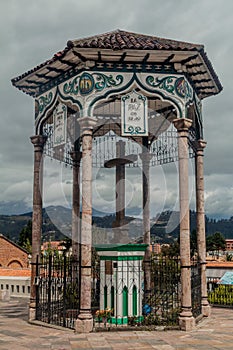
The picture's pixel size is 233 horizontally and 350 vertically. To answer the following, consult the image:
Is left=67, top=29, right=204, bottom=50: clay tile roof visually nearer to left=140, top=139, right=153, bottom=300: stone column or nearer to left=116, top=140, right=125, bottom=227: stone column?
left=116, top=140, right=125, bottom=227: stone column

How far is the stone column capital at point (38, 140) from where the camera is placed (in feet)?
47.5

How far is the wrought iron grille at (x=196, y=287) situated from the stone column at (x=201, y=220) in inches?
9.1

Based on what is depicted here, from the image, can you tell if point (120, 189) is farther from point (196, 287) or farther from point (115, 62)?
point (115, 62)

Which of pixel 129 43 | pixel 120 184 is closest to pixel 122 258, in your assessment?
pixel 120 184

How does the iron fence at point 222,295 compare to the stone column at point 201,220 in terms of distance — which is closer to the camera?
the stone column at point 201,220

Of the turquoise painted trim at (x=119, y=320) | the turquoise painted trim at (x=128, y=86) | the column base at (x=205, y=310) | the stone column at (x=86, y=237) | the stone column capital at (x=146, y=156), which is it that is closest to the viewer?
the stone column at (x=86, y=237)

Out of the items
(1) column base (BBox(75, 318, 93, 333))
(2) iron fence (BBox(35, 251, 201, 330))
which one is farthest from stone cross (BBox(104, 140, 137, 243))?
(1) column base (BBox(75, 318, 93, 333))

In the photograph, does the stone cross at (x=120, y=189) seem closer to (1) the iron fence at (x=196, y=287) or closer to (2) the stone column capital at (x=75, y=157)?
(2) the stone column capital at (x=75, y=157)

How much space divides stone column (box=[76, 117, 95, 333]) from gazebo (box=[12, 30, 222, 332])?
0.02 metres

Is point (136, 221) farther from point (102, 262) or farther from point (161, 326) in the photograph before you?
point (161, 326)

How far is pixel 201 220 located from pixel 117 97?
207 inches

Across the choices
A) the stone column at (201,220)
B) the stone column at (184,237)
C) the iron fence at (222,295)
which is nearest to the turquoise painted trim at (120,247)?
the stone column at (184,237)

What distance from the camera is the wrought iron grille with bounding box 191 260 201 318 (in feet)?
44.4

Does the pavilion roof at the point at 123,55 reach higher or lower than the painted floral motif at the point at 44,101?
higher
